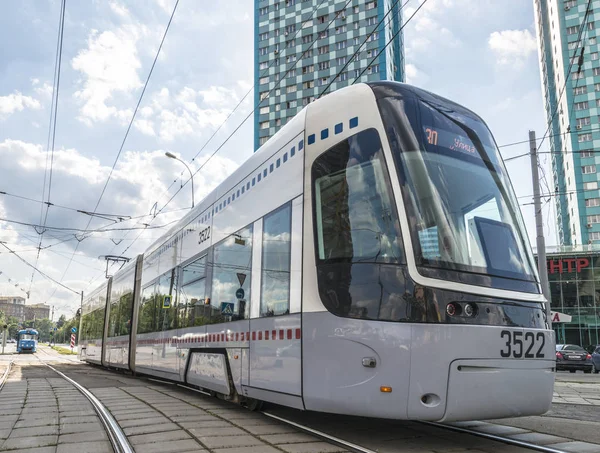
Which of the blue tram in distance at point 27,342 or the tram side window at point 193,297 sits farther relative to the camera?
the blue tram in distance at point 27,342

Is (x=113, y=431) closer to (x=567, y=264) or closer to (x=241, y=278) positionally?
(x=241, y=278)

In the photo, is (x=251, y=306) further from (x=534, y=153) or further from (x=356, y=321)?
(x=534, y=153)

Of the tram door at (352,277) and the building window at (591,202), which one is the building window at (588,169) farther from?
the tram door at (352,277)

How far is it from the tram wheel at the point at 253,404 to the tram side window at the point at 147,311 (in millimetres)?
4881

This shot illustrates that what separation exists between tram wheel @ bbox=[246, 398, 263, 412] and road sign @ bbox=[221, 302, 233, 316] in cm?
114

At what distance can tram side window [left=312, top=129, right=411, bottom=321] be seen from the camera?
492 cm

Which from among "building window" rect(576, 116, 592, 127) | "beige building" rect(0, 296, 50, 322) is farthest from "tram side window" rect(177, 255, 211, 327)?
"beige building" rect(0, 296, 50, 322)

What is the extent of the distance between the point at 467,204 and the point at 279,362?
100 inches

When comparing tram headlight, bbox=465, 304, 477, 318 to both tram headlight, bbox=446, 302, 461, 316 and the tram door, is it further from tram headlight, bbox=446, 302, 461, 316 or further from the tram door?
the tram door

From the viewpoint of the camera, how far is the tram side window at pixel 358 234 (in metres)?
4.92

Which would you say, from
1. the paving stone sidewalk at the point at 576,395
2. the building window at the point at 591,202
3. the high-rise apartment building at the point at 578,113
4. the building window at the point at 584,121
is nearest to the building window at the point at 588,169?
Answer: the high-rise apartment building at the point at 578,113

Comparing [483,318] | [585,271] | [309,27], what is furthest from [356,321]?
[309,27]

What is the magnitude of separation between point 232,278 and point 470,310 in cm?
366

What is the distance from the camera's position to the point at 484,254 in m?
5.13
